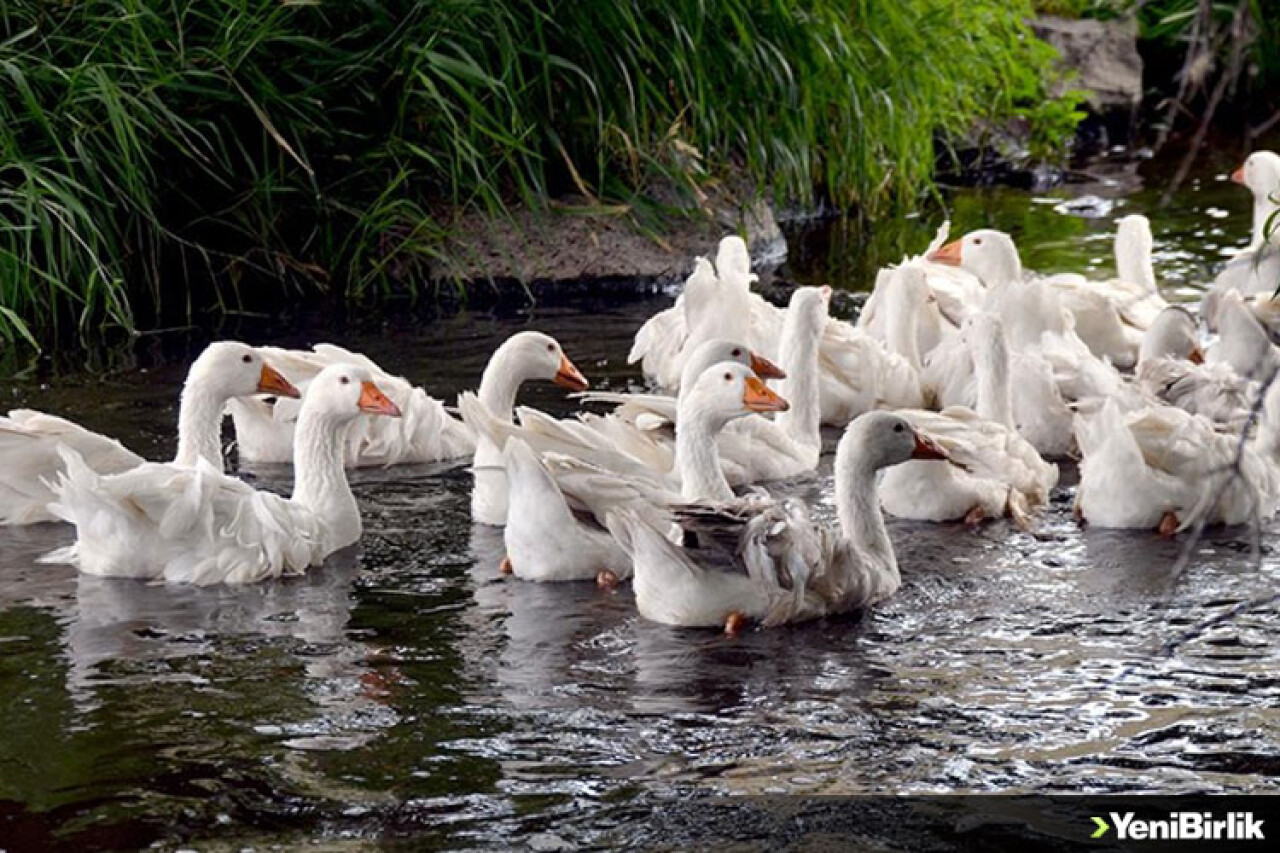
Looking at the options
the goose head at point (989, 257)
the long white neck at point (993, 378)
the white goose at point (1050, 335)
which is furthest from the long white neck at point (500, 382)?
the goose head at point (989, 257)

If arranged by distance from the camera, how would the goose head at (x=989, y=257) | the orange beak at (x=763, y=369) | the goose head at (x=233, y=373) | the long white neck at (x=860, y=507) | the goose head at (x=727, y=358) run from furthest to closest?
the goose head at (x=989, y=257) → the orange beak at (x=763, y=369) → the goose head at (x=727, y=358) → the goose head at (x=233, y=373) → the long white neck at (x=860, y=507)

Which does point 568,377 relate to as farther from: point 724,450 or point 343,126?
point 343,126

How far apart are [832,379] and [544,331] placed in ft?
6.91

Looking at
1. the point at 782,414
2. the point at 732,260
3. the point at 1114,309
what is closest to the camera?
the point at 782,414

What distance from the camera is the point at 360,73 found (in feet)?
37.2

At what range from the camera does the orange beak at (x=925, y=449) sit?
713 centimetres

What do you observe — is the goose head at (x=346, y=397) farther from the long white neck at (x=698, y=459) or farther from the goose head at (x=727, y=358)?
the goose head at (x=727, y=358)

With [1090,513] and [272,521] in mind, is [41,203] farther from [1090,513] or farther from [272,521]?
[1090,513]

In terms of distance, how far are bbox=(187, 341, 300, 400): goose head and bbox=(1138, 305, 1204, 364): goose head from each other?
12.3 feet

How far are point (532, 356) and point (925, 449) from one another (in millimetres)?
1737

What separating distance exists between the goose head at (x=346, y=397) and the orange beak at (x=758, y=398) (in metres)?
1.25

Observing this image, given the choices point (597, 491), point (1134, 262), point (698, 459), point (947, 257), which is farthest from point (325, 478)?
point (1134, 262)

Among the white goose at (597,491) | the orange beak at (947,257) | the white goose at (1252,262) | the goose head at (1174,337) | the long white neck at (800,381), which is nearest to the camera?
the white goose at (597,491)

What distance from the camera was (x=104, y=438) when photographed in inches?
297
